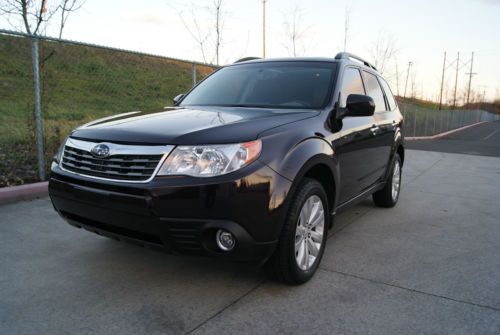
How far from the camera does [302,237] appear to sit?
10.3ft

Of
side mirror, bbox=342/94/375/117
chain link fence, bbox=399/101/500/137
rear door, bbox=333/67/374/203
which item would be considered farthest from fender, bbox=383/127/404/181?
chain link fence, bbox=399/101/500/137

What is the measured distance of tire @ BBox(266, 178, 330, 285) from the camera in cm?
290

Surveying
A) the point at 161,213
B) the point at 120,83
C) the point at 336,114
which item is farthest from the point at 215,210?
the point at 120,83

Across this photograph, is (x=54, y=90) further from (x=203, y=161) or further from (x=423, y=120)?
(x=423, y=120)

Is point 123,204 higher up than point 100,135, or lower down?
lower down

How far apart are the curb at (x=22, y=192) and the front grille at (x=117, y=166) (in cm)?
260

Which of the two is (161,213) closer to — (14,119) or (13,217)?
(13,217)

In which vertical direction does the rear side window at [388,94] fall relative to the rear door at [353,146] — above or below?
above

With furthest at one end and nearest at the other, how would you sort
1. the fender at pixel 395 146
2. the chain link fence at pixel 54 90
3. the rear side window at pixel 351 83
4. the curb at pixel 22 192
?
1. the chain link fence at pixel 54 90
2. the fender at pixel 395 146
3. the curb at pixel 22 192
4. the rear side window at pixel 351 83

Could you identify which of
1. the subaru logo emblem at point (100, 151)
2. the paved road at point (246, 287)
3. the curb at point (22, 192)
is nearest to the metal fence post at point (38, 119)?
the curb at point (22, 192)

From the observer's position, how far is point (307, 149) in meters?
3.05

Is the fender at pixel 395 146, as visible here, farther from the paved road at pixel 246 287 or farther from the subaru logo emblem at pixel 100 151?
the subaru logo emblem at pixel 100 151

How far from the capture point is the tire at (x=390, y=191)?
5.46m

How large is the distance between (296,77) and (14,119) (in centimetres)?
538
